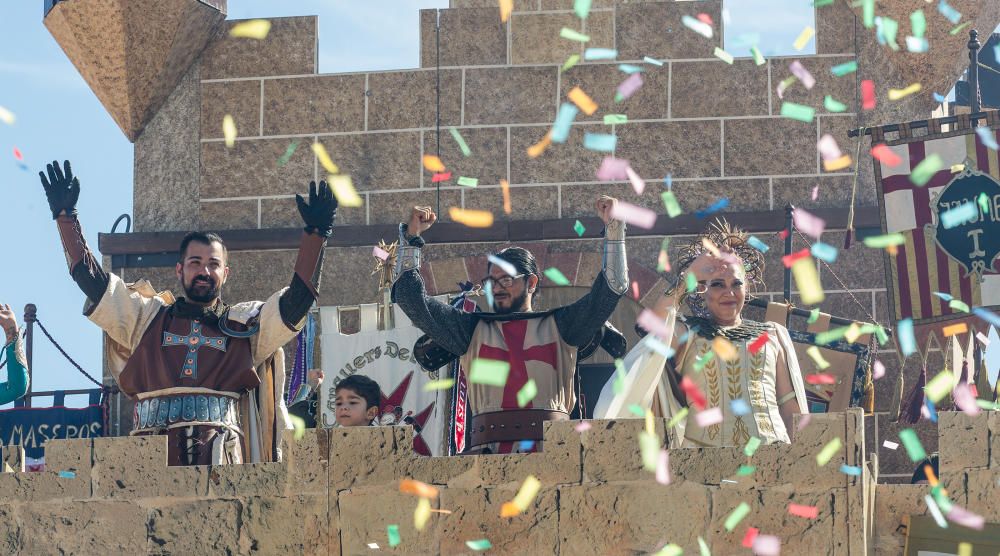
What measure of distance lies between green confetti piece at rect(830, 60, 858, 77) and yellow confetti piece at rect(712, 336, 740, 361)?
5716mm

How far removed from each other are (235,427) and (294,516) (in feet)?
2.35

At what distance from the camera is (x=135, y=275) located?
15.0 m

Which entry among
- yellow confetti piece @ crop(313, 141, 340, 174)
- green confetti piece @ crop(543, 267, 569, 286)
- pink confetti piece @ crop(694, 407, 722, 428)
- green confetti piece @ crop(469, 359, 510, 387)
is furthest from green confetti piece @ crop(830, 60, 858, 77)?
green confetti piece @ crop(469, 359, 510, 387)

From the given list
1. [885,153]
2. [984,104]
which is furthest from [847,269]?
[984,104]

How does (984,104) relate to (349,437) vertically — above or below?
above

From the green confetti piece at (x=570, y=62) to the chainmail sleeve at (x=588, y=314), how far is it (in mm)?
5585

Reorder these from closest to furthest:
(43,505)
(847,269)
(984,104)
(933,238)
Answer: (43,505) → (933,238) → (847,269) → (984,104)

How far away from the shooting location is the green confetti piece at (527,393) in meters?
9.37

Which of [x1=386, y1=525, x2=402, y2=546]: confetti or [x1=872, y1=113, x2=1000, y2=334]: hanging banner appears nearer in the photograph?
[x1=386, y1=525, x2=402, y2=546]: confetti

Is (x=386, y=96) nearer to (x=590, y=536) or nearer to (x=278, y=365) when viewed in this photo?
(x=278, y=365)

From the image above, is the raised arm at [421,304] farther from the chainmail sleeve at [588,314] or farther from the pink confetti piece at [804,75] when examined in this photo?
the pink confetti piece at [804,75]

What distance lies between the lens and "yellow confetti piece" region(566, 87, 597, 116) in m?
14.9

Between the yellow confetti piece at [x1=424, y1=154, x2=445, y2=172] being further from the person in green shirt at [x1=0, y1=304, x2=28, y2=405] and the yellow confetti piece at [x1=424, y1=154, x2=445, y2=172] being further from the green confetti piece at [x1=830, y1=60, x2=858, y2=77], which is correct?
the person in green shirt at [x1=0, y1=304, x2=28, y2=405]

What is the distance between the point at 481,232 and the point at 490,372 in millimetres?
5334
